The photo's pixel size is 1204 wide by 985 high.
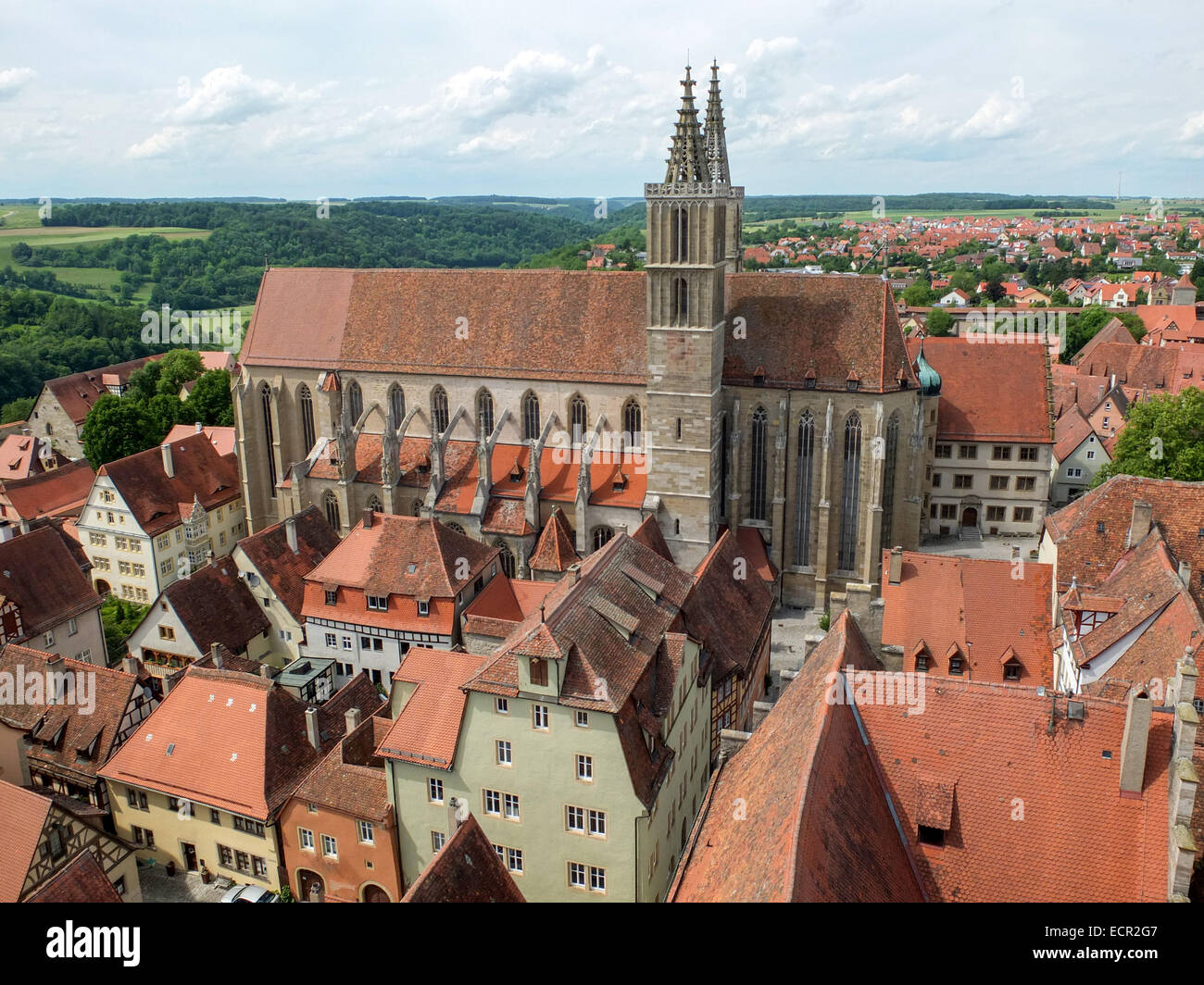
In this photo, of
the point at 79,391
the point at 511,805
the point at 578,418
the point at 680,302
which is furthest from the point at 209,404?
the point at 511,805

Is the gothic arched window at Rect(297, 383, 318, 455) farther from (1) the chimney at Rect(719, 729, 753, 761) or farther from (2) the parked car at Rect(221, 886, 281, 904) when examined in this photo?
(1) the chimney at Rect(719, 729, 753, 761)

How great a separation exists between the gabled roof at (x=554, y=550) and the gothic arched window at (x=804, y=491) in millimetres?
12079

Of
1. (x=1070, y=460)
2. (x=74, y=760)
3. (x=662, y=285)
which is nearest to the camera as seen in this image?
(x=74, y=760)

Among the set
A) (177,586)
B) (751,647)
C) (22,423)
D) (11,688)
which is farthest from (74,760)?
(22,423)

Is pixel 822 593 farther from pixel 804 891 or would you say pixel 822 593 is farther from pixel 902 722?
pixel 804 891

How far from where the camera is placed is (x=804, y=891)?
14930 millimetres

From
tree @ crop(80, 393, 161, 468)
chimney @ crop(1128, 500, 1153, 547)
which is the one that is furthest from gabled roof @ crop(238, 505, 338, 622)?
chimney @ crop(1128, 500, 1153, 547)

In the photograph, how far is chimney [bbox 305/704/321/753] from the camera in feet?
103

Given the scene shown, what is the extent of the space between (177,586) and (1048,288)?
180303 millimetres

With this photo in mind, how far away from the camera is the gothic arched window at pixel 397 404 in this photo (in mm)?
54156

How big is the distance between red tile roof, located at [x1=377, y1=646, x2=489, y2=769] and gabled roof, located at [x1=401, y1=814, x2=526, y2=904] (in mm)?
6141

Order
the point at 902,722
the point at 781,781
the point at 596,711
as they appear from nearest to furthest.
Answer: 1. the point at 781,781
2. the point at 902,722
3. the point at 596,711

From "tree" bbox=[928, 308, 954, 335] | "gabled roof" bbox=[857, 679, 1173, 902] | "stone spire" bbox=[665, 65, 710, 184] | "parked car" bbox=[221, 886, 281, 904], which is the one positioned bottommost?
"parked car" bbox=[221, 886, 281, 904]

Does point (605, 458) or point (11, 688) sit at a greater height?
point (605, 458)
